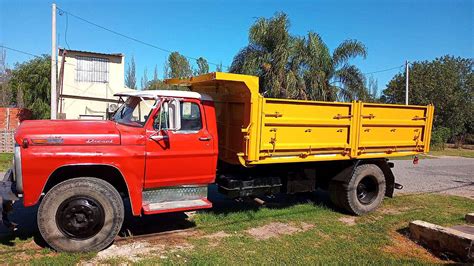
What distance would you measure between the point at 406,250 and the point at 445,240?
0.57 metres

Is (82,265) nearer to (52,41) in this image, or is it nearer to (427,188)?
(427,188)

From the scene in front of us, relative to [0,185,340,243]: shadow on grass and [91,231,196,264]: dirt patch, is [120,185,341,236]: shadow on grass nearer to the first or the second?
[0,185,340,243]: shadow on grass

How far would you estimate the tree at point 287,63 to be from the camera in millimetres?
18594

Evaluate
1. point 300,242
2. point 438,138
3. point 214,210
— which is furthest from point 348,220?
point 438,138

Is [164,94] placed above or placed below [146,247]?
above

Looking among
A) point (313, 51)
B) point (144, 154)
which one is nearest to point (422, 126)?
point (144, 154)

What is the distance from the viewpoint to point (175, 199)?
20.2 feet

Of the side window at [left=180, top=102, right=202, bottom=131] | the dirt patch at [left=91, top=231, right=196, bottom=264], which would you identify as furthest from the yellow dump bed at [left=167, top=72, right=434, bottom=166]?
the dirt patch at [left=91, top=231, right=196, bottom=264]

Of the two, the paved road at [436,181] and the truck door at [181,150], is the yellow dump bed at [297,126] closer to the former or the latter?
the truck door at [181,150]

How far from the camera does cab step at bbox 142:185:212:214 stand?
5914 millimetres

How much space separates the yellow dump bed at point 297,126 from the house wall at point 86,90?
17.7 meters

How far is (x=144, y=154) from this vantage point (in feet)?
18.9

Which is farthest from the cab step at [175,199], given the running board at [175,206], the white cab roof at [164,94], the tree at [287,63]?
the tree at [287,63]

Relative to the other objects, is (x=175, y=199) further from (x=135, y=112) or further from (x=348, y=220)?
(x=348, y=220)
